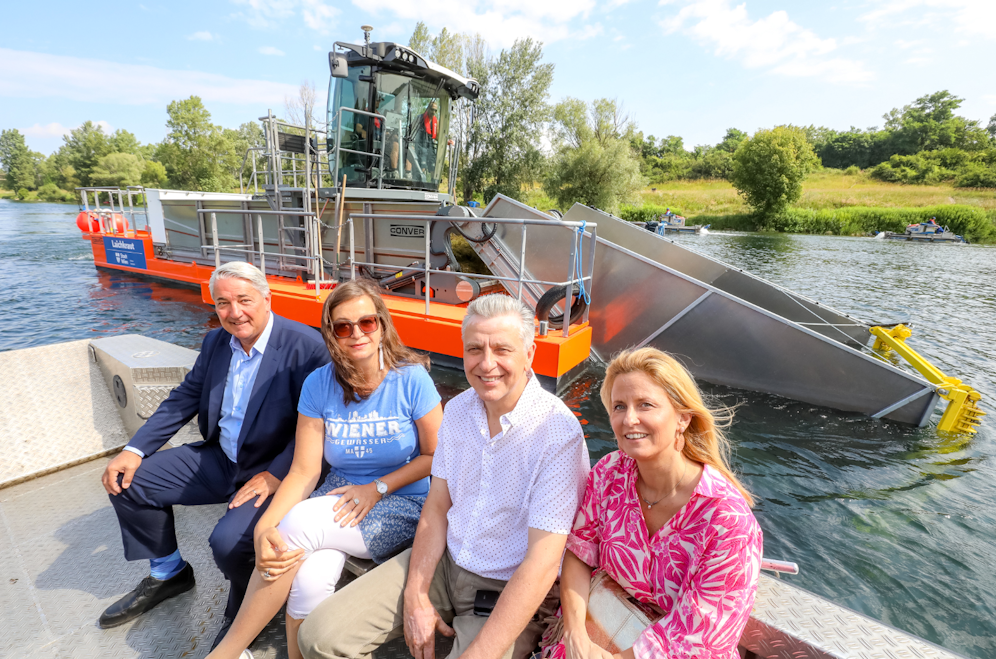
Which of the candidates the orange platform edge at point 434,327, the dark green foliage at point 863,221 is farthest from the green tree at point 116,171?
the orange platform edge at point 434,327

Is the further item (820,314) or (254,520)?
(820,314)

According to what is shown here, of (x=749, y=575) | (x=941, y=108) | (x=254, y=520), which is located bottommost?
(x=254, y=520)

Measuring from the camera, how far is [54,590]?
206 cm

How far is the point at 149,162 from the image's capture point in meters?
57.4

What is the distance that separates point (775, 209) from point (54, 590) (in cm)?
4469

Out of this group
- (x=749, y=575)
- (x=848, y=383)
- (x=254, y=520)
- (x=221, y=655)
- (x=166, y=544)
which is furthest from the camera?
(x=848, y=383)

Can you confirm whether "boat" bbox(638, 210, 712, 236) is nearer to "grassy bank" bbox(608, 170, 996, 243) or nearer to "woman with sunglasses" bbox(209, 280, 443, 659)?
"grassy bank" bbox(608, 170, 996, 243)

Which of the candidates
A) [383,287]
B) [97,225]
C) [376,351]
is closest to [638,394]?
[376,351]

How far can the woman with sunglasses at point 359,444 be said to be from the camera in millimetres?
1642

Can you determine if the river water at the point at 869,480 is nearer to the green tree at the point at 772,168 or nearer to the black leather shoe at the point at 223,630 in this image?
the black leather shoe at the point at 223,630

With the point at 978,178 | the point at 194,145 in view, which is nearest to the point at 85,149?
the point at 194,145

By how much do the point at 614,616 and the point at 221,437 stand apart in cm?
176

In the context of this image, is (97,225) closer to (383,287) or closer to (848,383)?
(383,287)

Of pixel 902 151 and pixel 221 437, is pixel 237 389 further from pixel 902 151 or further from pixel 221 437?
pixel 902 151
